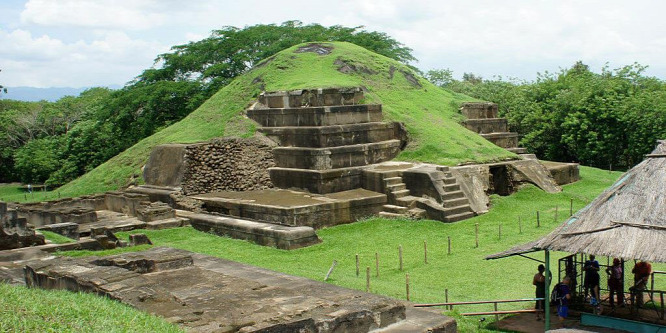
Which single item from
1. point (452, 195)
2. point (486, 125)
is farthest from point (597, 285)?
point (486, 125)

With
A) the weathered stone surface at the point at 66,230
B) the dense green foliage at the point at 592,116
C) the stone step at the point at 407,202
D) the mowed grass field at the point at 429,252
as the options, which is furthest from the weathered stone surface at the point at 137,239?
the dense green foliage at the point at 592,116

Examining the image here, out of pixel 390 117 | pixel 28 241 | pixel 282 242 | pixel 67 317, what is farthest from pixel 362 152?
pixel 67 317

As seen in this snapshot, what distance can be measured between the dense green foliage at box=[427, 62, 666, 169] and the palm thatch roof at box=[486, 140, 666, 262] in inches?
604

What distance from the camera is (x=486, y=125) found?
72.1 feet

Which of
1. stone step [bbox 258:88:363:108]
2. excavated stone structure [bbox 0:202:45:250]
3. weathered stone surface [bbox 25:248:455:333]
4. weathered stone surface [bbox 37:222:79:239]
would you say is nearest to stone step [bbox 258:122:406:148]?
stone step [bbox 258:88:363:108]

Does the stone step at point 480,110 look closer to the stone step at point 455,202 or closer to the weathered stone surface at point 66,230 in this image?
the stone step at point 455,202

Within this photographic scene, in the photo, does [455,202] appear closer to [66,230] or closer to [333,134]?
[333,134]

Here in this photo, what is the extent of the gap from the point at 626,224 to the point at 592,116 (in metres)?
18.4

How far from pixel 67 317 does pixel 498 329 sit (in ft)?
17.2

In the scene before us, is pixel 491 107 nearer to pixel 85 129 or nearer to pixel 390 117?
pixel 390 117

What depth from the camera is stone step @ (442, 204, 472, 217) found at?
1487 cm

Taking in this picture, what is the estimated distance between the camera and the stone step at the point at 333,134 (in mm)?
16922

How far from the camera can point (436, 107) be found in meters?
21.9

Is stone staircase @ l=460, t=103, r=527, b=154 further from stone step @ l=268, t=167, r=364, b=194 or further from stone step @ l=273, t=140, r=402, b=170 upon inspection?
stone step @ l=268, t=167, r=364, b=194
